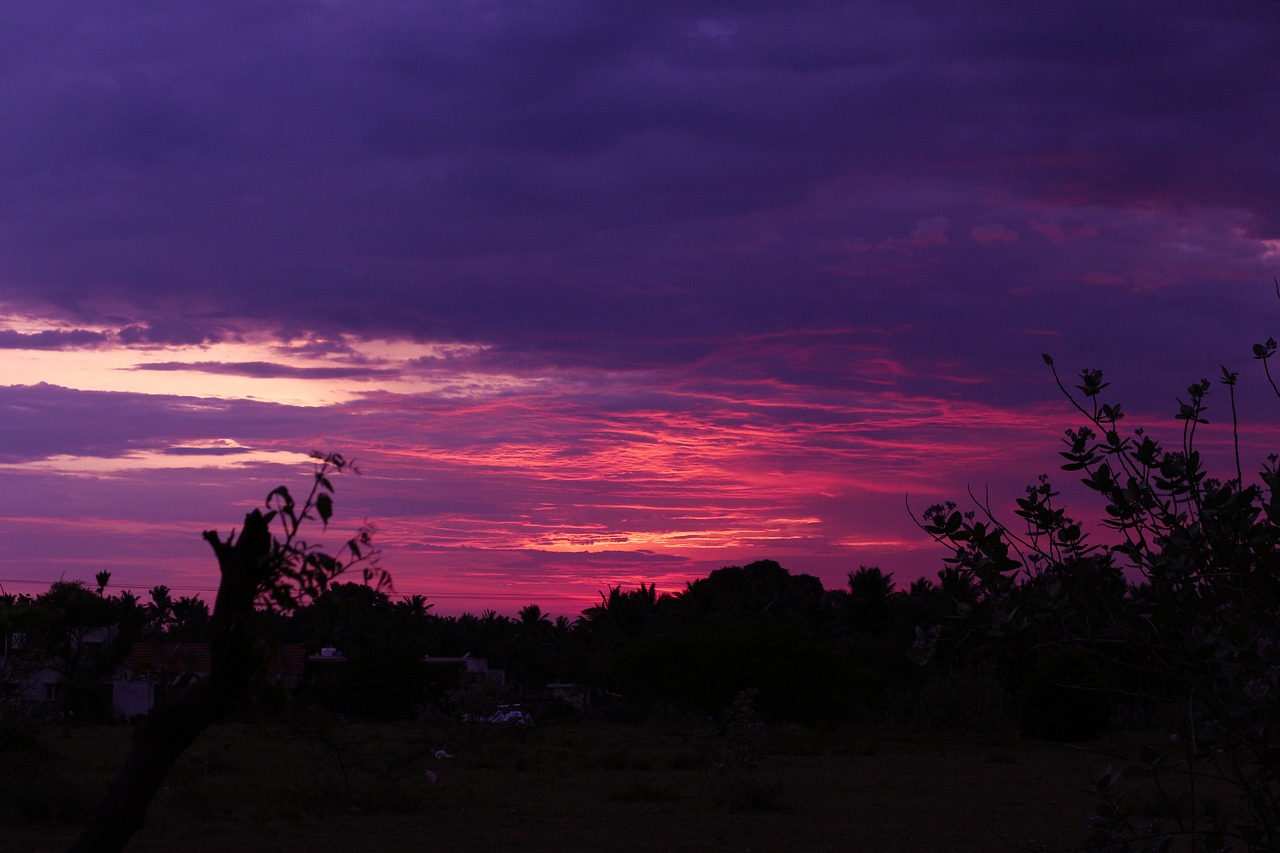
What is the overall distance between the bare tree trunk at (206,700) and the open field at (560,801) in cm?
393

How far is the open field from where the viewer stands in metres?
16.2

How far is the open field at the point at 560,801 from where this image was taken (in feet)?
53.1

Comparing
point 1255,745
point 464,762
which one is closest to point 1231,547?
point 1255,745

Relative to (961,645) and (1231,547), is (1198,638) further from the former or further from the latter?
(961,645)

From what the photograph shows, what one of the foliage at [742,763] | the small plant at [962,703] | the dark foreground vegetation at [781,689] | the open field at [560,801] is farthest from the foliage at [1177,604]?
the small plant at [962,703]

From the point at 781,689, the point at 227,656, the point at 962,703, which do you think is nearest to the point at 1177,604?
the point at 227,656

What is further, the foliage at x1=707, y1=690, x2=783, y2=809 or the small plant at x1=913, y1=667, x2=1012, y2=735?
the small plant at x1=913, y1=667, x2=1012, y2=735

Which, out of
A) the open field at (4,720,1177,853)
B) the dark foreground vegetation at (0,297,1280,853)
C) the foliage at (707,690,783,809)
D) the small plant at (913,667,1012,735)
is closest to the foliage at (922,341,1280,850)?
the dark foreground vegetation at (0,297,1280,853)

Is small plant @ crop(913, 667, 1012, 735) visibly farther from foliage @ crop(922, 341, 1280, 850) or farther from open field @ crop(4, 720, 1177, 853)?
foliage @ crop(922, 341, 1280, 850)

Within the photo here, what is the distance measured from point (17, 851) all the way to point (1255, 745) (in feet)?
50.7

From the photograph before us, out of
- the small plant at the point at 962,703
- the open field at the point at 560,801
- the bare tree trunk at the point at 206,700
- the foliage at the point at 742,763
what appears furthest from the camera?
the small plant at the point at 962,703

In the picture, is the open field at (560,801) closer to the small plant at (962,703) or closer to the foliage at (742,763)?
the foliage at (742,763)

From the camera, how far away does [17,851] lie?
46.9 feet

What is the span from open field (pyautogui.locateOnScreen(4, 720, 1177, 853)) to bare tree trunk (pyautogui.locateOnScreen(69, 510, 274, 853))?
3928mm
